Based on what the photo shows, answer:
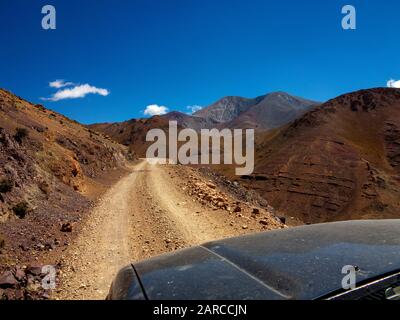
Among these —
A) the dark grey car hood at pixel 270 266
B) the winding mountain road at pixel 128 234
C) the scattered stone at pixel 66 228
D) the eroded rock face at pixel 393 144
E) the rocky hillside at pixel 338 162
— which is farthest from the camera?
the eroded rock face at pixel 393 144

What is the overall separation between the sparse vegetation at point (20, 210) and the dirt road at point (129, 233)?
6.64ft

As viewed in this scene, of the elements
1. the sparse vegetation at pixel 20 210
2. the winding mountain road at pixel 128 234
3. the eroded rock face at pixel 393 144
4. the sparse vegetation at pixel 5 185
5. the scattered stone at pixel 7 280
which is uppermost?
the eroded rock face at pixel 393 144

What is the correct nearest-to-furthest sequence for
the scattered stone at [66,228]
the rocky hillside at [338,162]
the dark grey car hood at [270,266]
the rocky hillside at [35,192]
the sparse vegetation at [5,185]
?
the dark grey car hood at [270,266] → the rocky hillside at [35,192] → the scattered stone at [66,228] → the sparse vegetation at [5,185] → the rocky hillside at [338,162]

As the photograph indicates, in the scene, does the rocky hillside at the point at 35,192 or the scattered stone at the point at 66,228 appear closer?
the rocky hillside at the point at 35,192

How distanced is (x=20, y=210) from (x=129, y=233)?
12.4ft

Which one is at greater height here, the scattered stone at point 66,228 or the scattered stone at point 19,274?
the scattered stone at point 66,228

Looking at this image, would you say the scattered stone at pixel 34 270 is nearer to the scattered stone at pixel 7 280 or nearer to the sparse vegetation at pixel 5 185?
the scattered stone at pixel 7 280

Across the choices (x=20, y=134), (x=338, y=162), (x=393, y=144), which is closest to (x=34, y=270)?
(x=20, y=134)

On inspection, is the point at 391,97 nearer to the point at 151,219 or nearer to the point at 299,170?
the point at 299,170

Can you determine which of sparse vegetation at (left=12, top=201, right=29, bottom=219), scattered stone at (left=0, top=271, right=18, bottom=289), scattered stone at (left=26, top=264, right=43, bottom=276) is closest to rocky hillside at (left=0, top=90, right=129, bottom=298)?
sparse vegetation at (left=12, top=201, right=29, bottom=219)

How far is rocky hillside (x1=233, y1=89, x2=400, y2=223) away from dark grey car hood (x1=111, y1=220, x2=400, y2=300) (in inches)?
2074

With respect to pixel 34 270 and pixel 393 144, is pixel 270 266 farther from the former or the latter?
pixel 393 144

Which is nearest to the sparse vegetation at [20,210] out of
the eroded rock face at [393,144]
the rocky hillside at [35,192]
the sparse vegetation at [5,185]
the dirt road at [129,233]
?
the rocky hillside at [35,192]

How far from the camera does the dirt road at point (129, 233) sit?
8695 millimetres
